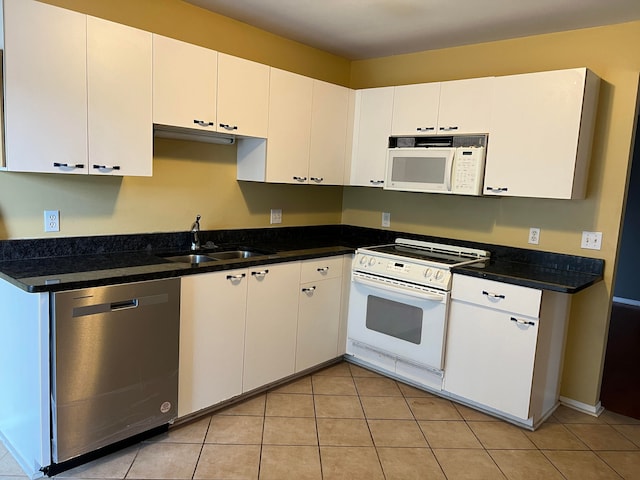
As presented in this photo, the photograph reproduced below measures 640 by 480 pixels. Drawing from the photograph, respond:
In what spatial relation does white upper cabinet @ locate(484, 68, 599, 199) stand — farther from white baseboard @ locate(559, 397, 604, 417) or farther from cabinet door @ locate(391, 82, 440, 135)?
white baseboard @ locate(559, 397, 604, 417)

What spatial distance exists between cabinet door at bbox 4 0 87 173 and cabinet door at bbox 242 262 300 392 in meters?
1.20

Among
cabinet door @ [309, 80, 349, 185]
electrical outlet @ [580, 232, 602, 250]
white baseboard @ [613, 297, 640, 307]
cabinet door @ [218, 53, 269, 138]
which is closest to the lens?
cabinet door @ [218, 53, 269, 138]

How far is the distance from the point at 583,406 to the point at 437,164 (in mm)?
1889

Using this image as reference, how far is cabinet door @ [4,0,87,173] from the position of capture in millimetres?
2051

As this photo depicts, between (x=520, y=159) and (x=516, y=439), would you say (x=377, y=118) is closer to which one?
(x=520, y=159)

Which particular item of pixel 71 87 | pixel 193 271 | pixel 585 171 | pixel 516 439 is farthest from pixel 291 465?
pixel 585 171

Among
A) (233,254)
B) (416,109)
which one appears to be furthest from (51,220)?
(416,109)

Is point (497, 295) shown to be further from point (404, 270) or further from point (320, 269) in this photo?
point (320, 269)

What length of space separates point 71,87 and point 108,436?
5.52ft

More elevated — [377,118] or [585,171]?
[377,118]

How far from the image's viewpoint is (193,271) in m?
2.45

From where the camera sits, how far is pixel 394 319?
10.7ft

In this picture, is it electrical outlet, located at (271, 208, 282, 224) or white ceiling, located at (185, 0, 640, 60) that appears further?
electrical outlet, located at (271, 208, 282, 224)

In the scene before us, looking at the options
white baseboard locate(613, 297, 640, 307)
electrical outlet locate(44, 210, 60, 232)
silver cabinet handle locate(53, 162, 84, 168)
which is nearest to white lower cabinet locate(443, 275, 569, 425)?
silver cabinet handle locate(53, 162, 84, 168)
